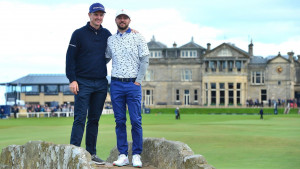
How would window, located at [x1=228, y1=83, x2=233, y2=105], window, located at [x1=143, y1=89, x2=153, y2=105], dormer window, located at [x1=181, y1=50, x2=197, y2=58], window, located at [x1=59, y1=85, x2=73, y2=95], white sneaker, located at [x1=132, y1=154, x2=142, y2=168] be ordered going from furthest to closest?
window, located at [x1=59, y1=85, x2=73, y2=95], window, located at [x1=143, y1=89, x2=153, y2=105], dormer window, located at [x1=181, y1=50, x2=197, y2=58], window, located at [x1=228, y1=83, x2=233, y2=105], white sneaker, located at [x1=132, y1=154, x2=142, y2=168]

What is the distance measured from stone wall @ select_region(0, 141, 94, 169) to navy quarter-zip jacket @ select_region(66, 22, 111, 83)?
1.43 metres

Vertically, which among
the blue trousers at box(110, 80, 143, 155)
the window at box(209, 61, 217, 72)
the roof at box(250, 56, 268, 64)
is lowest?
the blue trousers at box(110, 80, 143, 155)

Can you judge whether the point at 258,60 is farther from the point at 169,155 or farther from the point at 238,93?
the point at 169,155

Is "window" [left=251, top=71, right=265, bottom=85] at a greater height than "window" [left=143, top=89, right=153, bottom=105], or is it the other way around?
"window" [left=251, top=71, right=265, bottom=85]

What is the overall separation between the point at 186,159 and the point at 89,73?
2.40 metres

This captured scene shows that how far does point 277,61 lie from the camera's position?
285 feet

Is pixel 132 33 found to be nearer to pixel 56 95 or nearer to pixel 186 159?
pixel 186 159

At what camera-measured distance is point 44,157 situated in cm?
752

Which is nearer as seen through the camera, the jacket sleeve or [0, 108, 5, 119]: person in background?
the jacket sleeve

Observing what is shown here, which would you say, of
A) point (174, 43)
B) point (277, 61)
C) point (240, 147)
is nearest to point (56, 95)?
point (174, 43)

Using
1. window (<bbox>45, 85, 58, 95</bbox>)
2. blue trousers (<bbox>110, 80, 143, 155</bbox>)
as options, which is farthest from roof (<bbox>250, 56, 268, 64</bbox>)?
blue trousers (<bbox>110, 80, 143, 155</bbox>)

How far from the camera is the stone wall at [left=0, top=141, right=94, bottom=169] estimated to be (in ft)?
21.5

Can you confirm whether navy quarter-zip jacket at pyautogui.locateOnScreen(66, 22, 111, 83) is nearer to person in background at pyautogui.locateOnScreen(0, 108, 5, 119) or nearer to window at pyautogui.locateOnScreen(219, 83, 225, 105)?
person in background at pyautogui.locateOnScreen(0, 108, 5, 119)

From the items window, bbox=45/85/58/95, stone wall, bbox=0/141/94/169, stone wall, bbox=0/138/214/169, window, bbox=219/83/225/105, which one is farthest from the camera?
window, bbox=45/85/58/95
